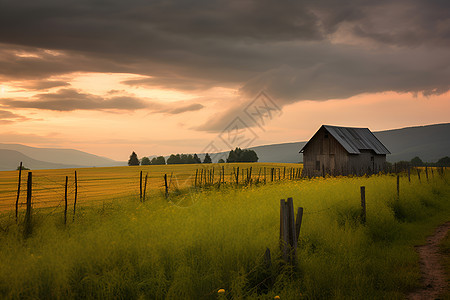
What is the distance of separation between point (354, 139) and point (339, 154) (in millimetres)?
4943

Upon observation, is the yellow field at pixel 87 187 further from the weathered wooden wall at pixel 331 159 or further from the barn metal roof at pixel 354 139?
the barn metal roof at pixel 354 139

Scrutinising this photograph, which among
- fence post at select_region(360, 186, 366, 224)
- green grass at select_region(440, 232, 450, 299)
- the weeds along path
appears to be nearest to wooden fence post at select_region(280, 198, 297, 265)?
the weeds along path

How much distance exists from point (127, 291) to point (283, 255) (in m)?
3.31

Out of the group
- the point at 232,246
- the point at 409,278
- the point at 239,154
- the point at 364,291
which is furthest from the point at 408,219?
the point at 239,154

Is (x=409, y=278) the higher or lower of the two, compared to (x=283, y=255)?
lower

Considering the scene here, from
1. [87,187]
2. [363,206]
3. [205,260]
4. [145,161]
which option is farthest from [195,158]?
[205,260]

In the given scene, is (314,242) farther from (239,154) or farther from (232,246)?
(239,154)

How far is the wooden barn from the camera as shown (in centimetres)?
3653

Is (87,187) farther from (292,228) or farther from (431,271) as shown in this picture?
(431,271)

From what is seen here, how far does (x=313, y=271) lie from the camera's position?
24.3 ft

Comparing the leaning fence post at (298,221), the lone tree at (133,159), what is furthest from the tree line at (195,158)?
the leaning fence post at (298,221)

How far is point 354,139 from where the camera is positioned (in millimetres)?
40344

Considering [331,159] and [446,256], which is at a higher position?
[331,159]

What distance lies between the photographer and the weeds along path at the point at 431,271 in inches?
292
